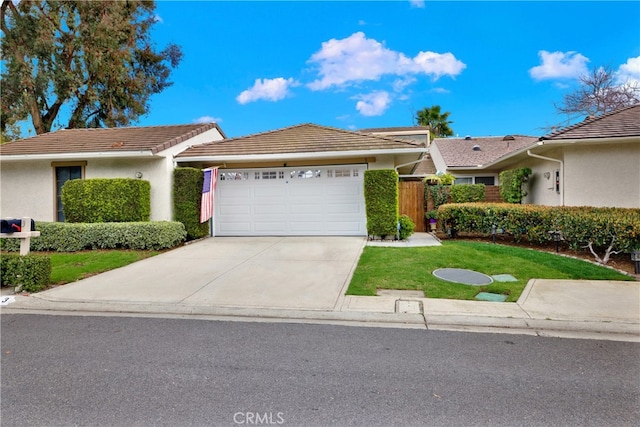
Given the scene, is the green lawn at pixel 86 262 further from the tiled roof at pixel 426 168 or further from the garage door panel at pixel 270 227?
the tiled roof at pixel 426 168

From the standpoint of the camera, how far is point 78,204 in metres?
10.6

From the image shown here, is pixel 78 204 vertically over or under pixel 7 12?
under

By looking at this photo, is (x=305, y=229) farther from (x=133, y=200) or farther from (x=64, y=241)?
(x=64, y=241)

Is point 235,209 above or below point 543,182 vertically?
below

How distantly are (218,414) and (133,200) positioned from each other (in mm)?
9675

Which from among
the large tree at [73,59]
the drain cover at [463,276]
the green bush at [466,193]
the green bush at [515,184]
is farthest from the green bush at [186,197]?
the large tree at [73,59]

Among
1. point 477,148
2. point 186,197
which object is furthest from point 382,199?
point 477,148

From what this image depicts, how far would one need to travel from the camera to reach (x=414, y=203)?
1411 centimetres

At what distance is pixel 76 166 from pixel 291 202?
7.38 metres

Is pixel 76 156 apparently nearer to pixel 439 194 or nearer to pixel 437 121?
pixel 439 194

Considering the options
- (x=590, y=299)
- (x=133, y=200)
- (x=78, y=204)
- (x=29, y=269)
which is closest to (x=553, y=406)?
(x=590, y=299)

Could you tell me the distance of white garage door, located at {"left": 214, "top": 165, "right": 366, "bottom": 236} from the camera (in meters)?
11.7

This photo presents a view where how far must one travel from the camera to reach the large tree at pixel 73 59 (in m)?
18.1

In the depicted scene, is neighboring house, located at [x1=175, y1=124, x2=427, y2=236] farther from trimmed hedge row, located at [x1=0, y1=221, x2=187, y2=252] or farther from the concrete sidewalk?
the concrete sidewalk
